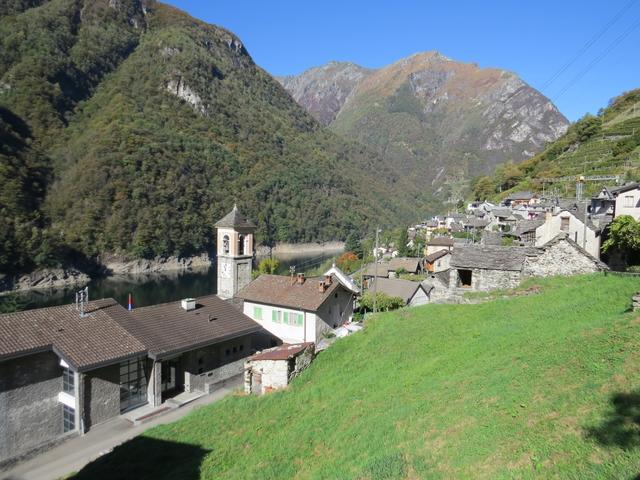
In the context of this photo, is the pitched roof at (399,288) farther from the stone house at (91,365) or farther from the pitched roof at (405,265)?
the stone house at (91,365)

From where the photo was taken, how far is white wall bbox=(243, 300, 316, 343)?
95.4 feet

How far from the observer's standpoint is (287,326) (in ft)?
98.4

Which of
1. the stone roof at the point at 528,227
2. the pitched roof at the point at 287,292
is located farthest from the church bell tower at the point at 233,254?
the stone roof at the point at 528,227

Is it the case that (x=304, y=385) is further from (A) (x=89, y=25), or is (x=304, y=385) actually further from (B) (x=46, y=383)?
(A) (x=89, y=25)

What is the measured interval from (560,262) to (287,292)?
17353 mm

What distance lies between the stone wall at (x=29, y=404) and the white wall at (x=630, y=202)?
33.6 m

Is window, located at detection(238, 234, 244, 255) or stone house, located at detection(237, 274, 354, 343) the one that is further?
window, located at detection(238, 234, 244, 255)

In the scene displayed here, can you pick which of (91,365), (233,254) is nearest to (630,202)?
(233,254)

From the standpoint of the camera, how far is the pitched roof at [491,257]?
21547 mm

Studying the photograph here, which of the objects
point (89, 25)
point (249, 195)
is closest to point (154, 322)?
point (249, 195)

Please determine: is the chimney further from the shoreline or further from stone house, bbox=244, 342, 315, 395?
the shoreline

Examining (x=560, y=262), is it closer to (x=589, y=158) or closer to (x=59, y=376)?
(x=59, y=376)

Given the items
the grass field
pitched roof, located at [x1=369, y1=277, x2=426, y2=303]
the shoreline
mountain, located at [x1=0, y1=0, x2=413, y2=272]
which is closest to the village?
the grass field

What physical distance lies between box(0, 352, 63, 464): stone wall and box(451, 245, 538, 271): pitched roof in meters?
19.1
